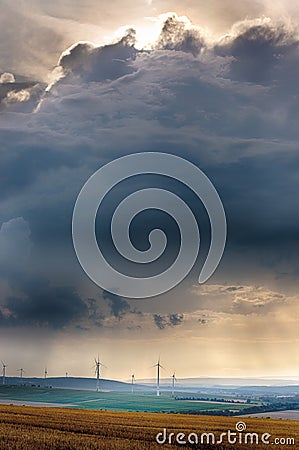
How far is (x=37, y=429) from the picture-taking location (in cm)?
6003

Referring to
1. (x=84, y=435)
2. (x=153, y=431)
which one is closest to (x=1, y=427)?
(x=84, y=435)

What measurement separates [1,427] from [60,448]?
15807 millimetres

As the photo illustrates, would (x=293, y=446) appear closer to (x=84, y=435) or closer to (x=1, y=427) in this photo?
(x=84, y=435)

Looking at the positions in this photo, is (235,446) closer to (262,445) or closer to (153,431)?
(262,445)

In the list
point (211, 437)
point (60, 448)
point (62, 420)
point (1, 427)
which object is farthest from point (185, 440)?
point (62, 420)

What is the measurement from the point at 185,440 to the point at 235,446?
173 inches

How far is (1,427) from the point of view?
59.1 metres

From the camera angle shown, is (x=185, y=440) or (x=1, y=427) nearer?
(x=185, y=440)

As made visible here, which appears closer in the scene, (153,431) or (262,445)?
(262,445)

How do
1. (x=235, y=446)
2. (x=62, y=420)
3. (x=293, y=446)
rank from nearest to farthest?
(x=235, y=446)
(x=293, y=446)
(x=62, y=420)

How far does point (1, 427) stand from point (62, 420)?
1466cm

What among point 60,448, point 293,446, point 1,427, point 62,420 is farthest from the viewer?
point 62,420

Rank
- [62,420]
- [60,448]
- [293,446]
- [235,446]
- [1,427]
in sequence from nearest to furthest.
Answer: [60,448], [235,446], [293,446], [1,427], [62,420]

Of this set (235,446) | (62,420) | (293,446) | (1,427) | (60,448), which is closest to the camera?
(60,448)
